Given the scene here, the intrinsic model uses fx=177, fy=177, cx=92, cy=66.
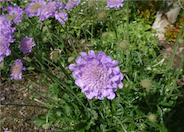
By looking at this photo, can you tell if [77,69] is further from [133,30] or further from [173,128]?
[133,30]

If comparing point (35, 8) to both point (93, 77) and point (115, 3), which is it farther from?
point (93, 77)

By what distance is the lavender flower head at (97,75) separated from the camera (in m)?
1.35

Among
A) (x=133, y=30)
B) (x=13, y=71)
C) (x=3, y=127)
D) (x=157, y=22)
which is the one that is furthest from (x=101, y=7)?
(x=3, y=127)

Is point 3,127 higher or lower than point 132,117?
higher

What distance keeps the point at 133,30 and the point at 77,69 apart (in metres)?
2.29

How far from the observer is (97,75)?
1.44m

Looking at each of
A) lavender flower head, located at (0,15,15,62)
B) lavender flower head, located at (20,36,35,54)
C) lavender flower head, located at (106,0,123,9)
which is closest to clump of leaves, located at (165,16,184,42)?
lavender flower head, located at (106,0,123,9)

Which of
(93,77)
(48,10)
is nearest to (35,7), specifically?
(48,10)

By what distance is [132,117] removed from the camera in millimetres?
1973

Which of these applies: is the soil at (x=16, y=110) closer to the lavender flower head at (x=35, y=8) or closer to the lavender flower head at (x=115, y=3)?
the lavender flower head at (x=35, y=8)

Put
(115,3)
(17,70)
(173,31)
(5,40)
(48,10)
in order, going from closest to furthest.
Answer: (5,40) → (48,10) → (17,70) → (115,3) → (173,31)

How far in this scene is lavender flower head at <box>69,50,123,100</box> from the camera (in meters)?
1.35

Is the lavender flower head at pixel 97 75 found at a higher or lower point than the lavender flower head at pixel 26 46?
lower

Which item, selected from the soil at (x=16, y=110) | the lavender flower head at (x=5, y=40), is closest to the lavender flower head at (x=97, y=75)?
the lavender flower head at (x=5, y=40)
